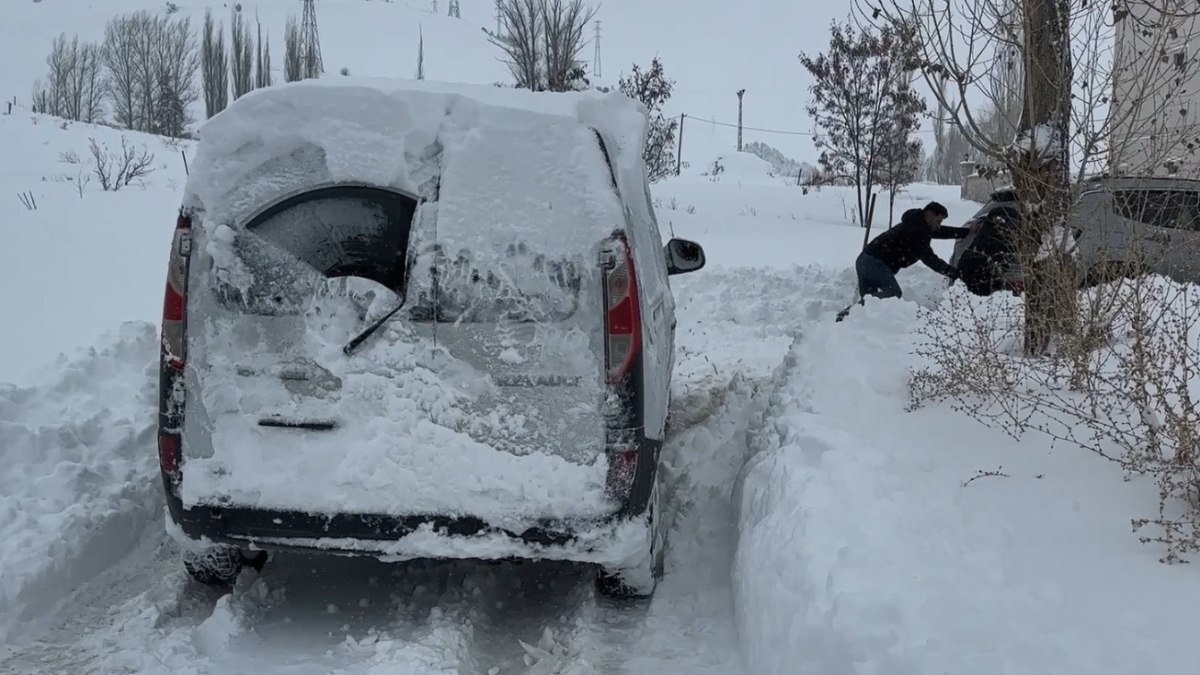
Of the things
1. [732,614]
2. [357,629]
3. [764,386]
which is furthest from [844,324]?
[357,629]

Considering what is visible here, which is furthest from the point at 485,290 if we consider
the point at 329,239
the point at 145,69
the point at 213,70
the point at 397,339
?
the point at 145,69

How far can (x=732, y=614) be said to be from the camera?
161 inches

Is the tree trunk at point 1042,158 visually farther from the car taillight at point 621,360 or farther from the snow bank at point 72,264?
the snow bank at point 72,264

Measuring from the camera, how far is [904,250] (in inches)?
341

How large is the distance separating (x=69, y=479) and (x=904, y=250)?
6784mm

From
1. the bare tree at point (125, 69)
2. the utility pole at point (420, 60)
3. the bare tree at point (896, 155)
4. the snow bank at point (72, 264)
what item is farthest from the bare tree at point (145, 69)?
the bare tree at point (896, 155)

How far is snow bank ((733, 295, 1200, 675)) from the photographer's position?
2.66 m

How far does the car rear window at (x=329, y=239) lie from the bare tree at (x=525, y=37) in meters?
15.7

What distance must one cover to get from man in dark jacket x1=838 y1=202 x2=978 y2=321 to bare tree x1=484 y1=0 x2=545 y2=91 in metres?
11.4

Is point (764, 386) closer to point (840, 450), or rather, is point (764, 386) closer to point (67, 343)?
point (840, 450)

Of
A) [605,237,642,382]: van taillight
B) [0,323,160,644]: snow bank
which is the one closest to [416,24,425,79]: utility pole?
[0,323,160,644]: snow bank

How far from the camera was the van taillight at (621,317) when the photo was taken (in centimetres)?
355

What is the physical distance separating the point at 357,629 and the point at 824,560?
186 cm

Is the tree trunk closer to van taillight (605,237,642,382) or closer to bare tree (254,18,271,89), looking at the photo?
van taillight (605,237,642,382)
